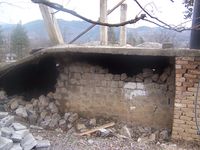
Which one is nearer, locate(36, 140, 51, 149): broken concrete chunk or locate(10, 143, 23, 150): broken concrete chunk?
locate(10, 143, 23, 150): broken concrete chunk

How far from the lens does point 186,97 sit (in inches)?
227

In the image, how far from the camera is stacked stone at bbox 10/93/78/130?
269 inches

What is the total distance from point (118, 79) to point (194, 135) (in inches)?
72.7

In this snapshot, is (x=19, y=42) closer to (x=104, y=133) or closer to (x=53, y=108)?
(x=53, y=108)

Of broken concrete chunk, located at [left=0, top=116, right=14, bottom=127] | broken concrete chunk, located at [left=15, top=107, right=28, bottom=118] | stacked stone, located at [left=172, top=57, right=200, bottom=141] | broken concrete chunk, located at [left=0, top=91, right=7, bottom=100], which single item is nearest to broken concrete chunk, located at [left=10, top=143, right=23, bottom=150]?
broken concrete chunk, located at [left=0, top=116, right=14, bottom=127]

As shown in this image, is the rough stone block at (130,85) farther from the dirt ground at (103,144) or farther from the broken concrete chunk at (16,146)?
the broken concrete chunk at (16,146)

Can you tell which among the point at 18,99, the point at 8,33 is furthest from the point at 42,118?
the point at 8,33

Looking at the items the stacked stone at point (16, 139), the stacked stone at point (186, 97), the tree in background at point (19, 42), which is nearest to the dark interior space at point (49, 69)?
the stacked stone at point (186, 97)

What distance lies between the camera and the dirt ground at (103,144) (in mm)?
5719

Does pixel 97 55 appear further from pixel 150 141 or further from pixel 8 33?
pixel 8 33

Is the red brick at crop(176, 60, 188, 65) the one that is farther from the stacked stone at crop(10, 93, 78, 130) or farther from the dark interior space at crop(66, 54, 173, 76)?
the stacked stone at crop(10, 93, 78, 130)

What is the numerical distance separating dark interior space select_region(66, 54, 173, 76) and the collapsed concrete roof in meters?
0.45

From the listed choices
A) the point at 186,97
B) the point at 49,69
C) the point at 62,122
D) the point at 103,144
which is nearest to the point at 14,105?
the point at 49,69

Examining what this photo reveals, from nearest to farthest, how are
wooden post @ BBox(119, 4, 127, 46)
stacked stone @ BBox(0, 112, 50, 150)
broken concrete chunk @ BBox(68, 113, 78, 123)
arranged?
stacked stone @ BBox(0, 112, 50, 150)
broken concrete chunk @ BBox(68, 113, 78, 123)
wooden post @ BBox(119, 4, 127, 46)
